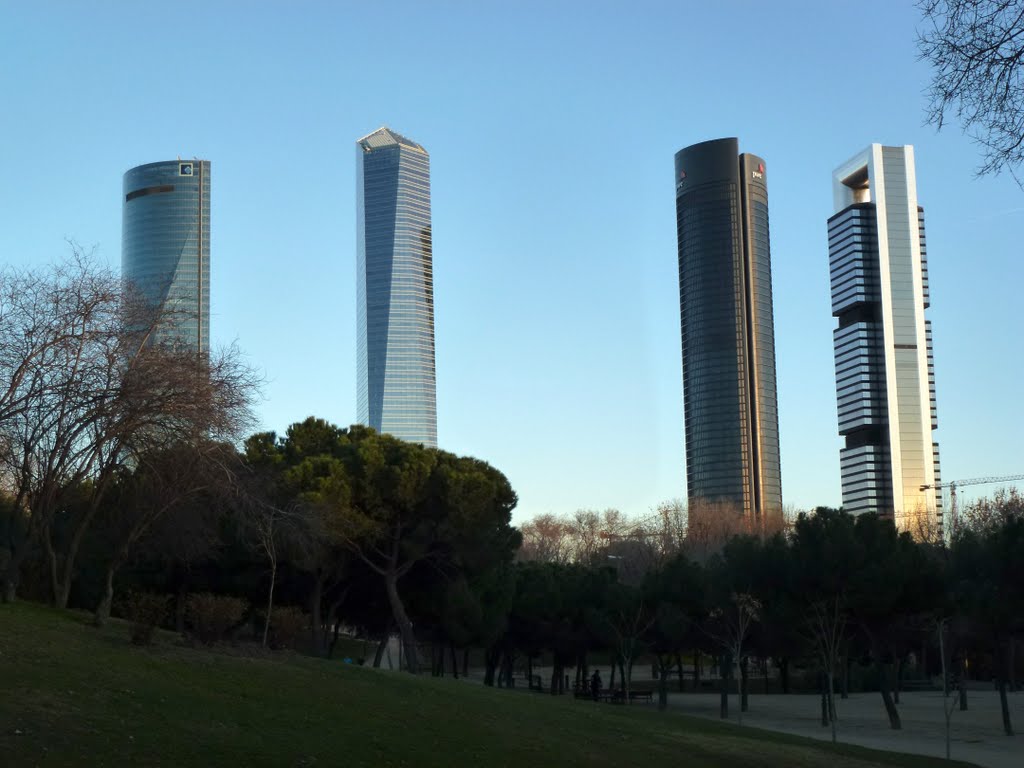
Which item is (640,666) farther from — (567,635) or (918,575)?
(918,575)

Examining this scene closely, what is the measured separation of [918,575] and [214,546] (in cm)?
2204

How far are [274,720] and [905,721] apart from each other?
96.1 feet

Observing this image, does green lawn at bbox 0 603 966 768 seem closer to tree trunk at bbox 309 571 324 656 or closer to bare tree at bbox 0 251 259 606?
bare tree at bbox 0 251 259 606

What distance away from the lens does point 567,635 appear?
161 ft

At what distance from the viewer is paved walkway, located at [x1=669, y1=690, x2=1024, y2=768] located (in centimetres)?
2958

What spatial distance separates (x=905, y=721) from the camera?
39.7 m

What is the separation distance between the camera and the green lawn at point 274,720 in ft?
47.5

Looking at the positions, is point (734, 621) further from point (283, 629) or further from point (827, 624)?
point (283, 629)

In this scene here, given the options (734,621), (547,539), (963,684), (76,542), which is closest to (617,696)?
(734,621)

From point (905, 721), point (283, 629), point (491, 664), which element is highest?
point (283, 629)

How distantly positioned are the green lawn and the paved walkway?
6.06m

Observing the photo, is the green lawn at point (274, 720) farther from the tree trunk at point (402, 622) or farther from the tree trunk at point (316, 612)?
the tree trunk at point (316, 612)

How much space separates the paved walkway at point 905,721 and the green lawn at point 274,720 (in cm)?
606

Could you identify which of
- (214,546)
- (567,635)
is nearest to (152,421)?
(214,546)
